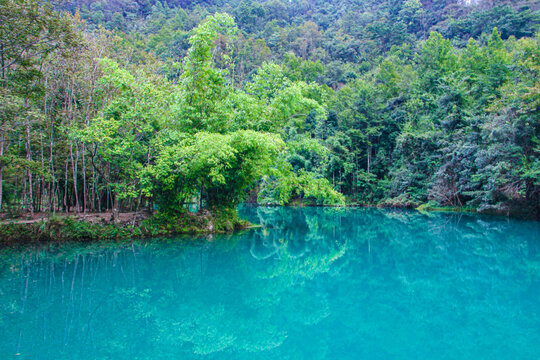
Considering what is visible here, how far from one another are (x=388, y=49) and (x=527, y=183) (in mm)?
45716

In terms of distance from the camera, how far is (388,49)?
5978 centimetres

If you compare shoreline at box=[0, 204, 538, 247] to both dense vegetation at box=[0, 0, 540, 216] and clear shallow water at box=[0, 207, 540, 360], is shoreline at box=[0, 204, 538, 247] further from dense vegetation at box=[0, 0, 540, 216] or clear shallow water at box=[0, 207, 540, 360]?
clear shallow water at box=[0, 207, 540, 360]

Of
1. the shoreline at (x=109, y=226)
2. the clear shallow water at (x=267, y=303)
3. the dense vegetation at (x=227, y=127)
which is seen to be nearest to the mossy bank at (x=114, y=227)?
the shoreline at (x=109, y=226)

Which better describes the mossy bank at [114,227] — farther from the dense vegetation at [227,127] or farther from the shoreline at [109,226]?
the dense vegetation at [227,127]

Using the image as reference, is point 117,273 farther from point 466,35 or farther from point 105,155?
point 466,35

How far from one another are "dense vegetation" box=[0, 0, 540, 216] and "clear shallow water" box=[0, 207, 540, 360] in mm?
3869

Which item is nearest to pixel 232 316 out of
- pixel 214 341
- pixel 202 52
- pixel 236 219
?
pixel 214 341

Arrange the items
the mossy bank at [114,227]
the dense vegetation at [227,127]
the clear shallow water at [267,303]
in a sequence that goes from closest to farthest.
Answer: the clear shallow water at [267,303] < the mossy bank at [114,227] < the dense vegetation at [227,127]

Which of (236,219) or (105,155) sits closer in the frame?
(105,155)

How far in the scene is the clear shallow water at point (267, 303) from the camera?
14.7ft

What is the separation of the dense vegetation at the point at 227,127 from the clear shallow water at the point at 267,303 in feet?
12.7

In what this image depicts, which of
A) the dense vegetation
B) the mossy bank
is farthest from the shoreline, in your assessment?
the dense vegetation

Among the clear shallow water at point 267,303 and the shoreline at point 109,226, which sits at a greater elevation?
the shoreline at point 109,226

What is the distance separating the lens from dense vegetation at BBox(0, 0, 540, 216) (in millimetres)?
12461
